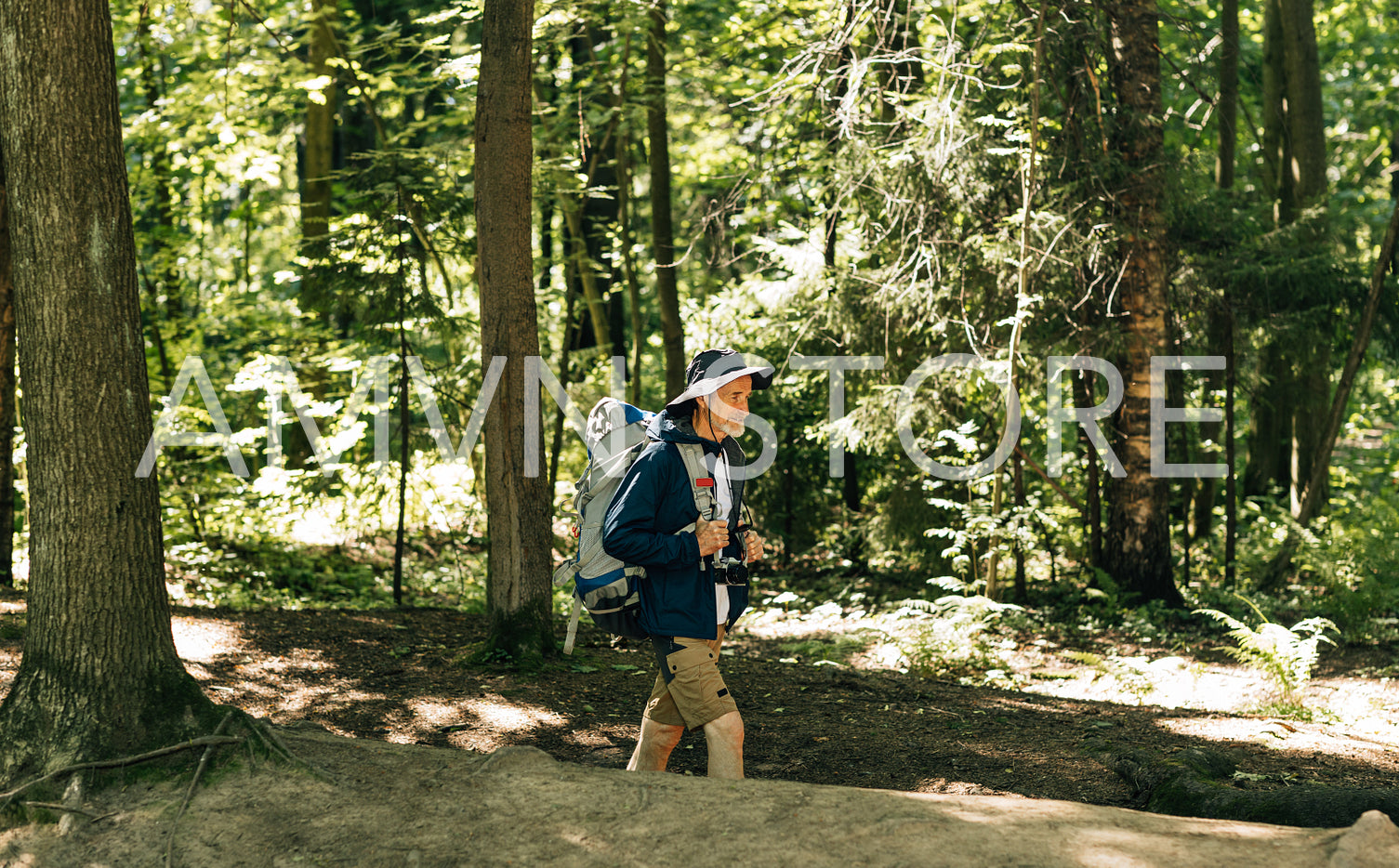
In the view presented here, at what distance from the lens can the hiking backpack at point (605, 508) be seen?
14.3 ft

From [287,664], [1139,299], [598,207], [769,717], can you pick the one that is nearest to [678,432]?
[769,717]

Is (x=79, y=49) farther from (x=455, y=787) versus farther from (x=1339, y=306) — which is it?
(x=1339, y=306)

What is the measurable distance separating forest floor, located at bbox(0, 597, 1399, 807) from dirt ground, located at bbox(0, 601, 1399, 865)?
0.06 feet

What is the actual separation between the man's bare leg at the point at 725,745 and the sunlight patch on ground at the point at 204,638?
171 inches

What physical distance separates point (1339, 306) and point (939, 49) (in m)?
6.35

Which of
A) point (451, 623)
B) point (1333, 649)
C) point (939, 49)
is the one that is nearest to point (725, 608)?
point (451, 623)

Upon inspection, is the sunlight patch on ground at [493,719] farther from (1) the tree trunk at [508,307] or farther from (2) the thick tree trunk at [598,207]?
(2) the thick tree trunk at [598,207]

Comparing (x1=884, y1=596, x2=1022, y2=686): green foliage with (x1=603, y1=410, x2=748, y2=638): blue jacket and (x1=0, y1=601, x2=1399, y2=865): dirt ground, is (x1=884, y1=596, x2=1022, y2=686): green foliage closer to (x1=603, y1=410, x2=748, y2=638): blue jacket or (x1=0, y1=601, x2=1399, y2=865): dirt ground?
(x1=0, y1=601, x2=1399, y2=865): dirt ground

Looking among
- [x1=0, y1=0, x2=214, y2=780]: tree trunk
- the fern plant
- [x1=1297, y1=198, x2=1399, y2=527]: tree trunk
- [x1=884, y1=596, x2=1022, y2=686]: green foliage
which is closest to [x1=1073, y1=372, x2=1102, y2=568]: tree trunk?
[x1=1297, y1=198, x2=1399, y2=527]: tree trunk

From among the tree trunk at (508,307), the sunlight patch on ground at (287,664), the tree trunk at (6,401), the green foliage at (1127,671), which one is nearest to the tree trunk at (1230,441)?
the green foliage at (1127,671)

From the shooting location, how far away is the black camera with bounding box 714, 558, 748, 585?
14.2ft

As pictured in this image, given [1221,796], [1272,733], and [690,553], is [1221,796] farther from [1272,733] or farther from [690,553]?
[690,553]

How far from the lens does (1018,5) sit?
9430 mm

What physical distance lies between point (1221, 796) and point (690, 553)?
2.57 m
